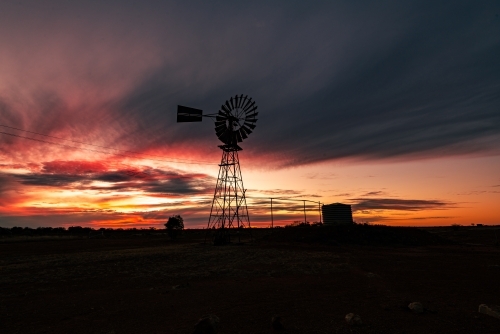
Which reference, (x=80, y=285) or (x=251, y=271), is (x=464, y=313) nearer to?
(x=251, y=271)

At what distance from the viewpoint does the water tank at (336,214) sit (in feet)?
155

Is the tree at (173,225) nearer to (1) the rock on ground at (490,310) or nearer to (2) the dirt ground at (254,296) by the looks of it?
(2) the dirt ground at (254,296)

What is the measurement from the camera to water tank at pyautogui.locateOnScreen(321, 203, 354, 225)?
47.2 m

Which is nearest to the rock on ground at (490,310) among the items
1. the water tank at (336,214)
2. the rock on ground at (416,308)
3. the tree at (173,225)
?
the rock on ground at (416,308)

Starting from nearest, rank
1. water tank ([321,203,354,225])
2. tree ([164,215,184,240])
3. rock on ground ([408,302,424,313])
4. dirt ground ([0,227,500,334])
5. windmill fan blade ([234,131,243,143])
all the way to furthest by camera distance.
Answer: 1. dirt ground ([0,227,500,334])
2. rock on ground ([408,302,424,313])
3. windmill fan blade ([234,131,243,143])
4. water tank ([321,203,354,225])
5. tree ([164,215,184,240])

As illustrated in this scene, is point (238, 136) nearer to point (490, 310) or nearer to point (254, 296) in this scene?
point (254, 296)

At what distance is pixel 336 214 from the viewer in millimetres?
47344

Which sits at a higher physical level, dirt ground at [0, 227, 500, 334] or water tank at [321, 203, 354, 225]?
water tank at [321, 203, 354, 225]

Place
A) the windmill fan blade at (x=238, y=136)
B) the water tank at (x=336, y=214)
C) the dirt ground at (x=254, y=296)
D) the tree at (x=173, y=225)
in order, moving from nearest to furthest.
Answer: the dirt ground at (x=254, y=296)
the windmill fan blade at (x=238, y=136)
the water tank at (x=336, y=214)
the tree at (x=173, y=225)

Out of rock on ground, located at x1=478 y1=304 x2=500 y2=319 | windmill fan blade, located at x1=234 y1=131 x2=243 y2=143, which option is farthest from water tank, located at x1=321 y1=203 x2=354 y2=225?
rock on ground, located at x1=478 y1=304 x2=500 y2=319

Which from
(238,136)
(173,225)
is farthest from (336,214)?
(173,225)

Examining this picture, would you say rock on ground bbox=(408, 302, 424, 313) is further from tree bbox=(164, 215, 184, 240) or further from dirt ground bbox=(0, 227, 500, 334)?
tree bbox=(164, 215, 184, 240)

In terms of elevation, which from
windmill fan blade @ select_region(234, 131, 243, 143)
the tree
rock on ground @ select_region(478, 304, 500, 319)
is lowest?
rock on ground @ select_region(478, 304, 500, 319)

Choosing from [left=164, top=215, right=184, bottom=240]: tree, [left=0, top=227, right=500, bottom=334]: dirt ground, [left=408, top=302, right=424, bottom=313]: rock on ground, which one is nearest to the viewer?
[left=0, top=227, right=500, bottom=334]: dirt ground
